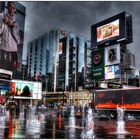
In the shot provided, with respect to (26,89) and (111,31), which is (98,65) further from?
(26,89)

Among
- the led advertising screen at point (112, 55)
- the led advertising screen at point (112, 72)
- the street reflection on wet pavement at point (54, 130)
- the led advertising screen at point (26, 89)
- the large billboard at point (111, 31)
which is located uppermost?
the large billboard at point (111, 31)

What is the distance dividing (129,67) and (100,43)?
10450 mm

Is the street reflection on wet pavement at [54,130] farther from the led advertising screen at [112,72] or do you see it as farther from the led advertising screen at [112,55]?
the led advertising screen at [112,55]

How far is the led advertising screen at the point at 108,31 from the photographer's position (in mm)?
72688

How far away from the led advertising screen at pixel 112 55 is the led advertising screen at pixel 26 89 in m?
38.5

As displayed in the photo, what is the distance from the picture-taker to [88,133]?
43.6ft

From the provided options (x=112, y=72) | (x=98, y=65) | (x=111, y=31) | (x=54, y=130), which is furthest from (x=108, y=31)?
(x=54, y=130)

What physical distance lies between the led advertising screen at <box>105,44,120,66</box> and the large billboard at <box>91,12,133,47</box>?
160 centimetres

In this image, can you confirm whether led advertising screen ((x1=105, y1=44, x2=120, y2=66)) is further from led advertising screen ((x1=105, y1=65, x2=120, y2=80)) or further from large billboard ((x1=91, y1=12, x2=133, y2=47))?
large billboard ((x1=91, y1=12, x2=133, y2=47))

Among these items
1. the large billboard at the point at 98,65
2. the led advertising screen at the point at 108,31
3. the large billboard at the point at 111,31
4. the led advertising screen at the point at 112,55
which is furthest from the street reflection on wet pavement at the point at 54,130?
the large billboard at the point at 98,65

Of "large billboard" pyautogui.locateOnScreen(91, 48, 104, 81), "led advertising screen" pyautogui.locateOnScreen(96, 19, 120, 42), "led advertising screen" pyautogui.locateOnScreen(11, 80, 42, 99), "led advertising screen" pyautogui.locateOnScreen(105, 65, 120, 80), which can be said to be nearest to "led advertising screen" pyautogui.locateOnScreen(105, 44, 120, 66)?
"led advertising screen" pyautogui.locateOnScreen(105, 65, 120, 80)

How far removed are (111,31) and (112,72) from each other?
35.7 feet

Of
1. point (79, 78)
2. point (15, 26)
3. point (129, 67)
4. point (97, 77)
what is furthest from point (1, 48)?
point (79, 78)

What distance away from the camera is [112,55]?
73.9 m
